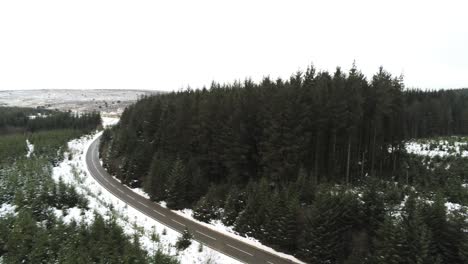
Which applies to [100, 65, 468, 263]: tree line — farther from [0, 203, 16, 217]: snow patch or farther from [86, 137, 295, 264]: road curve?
[0, 203, 16, 217]: snow patch

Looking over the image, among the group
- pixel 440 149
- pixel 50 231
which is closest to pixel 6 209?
pixel 50 231

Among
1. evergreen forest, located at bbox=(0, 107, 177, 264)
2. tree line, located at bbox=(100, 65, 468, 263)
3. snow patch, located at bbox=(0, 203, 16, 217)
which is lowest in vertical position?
snow patch, located at bbox=(0, 203, 16, 217)

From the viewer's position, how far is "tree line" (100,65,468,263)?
24.6 metres

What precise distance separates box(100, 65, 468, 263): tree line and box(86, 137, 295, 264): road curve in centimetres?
152

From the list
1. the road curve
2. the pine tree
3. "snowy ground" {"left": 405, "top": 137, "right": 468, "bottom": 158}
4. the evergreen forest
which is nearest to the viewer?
the evergreen forest

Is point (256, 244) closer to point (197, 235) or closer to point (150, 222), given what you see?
point (197, 235)

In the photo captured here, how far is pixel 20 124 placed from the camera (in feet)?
417

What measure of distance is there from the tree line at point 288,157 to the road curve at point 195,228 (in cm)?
152

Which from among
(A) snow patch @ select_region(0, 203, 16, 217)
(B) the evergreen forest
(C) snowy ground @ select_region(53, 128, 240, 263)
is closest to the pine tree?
(C) snowy ground @ select_region(53, 128, 240, 263)

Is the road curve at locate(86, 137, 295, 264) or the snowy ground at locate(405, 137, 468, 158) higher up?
the snowy ground at locate(405, 137, 468, 158)

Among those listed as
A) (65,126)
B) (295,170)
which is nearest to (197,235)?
(295,170)

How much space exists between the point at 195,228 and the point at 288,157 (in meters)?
12.9

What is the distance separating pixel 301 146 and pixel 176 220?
16.6 m

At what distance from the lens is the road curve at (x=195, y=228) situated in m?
24.5
